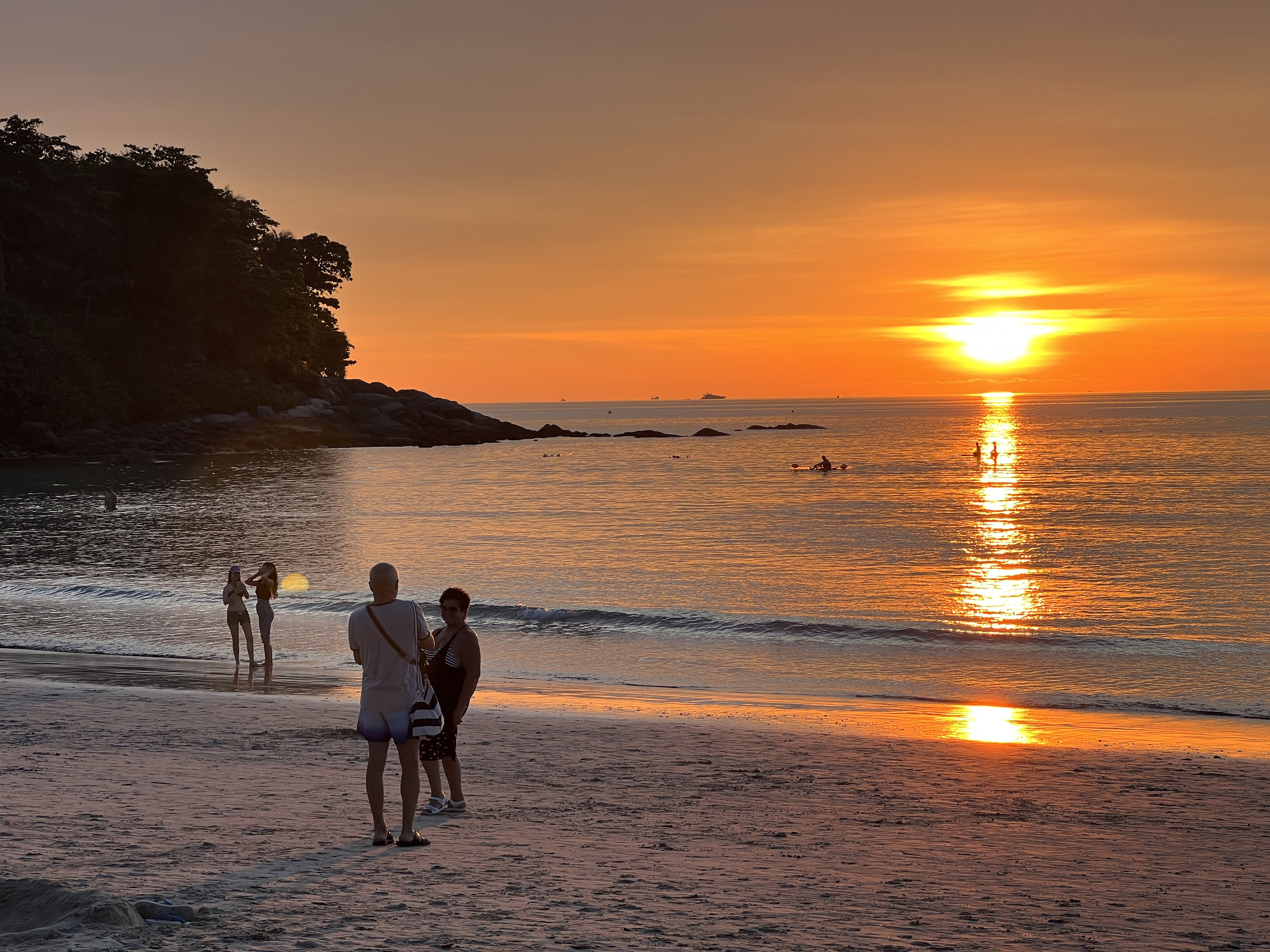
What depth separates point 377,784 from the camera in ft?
24.8

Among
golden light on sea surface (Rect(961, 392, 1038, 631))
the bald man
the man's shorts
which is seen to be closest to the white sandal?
the bald man

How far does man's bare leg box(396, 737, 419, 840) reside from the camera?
24.7 feet

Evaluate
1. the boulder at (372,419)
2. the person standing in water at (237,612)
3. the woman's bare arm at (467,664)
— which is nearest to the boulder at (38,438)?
the boulder at (372,419)

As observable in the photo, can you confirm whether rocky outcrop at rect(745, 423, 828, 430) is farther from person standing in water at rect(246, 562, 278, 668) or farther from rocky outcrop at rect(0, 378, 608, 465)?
person standing in water at rect(246, 562, 278, 668)

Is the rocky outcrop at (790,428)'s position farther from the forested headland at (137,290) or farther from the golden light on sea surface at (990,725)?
the golden light on sea surface at (990,725)

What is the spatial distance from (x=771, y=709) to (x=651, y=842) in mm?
6989

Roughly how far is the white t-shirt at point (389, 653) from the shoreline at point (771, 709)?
6754mm

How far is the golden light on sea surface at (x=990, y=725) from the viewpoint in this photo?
12.6m

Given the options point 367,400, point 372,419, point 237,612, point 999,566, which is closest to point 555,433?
point 367,400

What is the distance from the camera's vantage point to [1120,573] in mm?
31859

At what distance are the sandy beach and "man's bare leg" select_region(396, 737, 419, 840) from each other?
188mm

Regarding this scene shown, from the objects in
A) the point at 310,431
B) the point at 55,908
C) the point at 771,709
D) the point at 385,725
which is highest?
the point at 310,431

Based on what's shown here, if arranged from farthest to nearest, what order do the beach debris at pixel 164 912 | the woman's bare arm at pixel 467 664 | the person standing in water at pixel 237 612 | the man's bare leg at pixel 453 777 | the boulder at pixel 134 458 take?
1. the boulder at pixel 134 458
2. the person standing in water at pixel 237 612
3. the man's bare leg at pixel 453 777
4. the woman's bare arm at pixel 467 664
5. the beach debris at pixel 164 912

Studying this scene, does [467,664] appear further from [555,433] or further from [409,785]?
[555,433]
